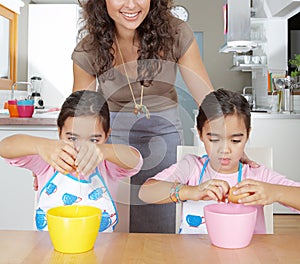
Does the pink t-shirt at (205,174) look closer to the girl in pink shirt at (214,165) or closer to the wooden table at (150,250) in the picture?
the girl in pink shirt at (214,165)

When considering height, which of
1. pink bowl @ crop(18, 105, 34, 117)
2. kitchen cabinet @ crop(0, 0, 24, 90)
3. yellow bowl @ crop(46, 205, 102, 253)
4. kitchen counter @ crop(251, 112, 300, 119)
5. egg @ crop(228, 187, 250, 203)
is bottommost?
yellow bowl @ crop(46, 205, 102, 253)

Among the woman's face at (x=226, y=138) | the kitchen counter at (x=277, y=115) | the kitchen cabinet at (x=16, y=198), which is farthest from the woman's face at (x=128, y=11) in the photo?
the kitchen counter at (x=277, y=115)

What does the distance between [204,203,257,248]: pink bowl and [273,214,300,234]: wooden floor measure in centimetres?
235

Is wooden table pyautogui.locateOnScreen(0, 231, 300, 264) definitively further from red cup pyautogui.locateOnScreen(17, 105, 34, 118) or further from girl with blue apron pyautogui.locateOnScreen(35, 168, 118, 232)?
red cup pyautogui.locateOnScreen(17, 105, 34, 118)

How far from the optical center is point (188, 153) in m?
1.51

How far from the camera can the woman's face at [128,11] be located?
131cm

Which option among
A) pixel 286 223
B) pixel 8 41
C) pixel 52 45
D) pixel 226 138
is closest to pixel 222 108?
pixel 226 138

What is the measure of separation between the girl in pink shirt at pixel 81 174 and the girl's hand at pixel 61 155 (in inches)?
6.3

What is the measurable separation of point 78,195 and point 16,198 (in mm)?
1191

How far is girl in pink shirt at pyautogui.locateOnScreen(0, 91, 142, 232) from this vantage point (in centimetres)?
127

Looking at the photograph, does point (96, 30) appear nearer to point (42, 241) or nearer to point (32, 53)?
point (42, 241)

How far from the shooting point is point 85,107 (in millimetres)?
1333

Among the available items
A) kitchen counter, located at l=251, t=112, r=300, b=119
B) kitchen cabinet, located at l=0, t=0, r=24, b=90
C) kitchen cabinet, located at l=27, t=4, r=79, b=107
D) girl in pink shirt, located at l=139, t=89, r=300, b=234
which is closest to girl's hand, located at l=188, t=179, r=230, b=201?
girl in pink shirt, located at l=139, t=89, r=300, b=234

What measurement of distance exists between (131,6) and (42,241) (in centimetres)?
70
